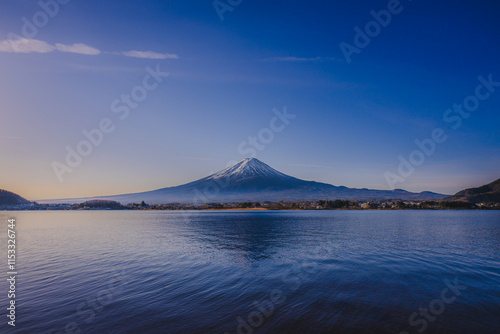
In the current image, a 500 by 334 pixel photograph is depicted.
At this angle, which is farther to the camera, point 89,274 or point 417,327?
point 89,274

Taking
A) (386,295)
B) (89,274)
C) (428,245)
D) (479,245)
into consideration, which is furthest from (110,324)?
(479,245)

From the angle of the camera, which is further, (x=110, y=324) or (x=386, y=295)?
(x=386, y=295)

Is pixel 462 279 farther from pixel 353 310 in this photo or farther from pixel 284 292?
pixel 284 292

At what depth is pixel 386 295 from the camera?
536 inches

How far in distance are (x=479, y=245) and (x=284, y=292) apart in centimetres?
2999

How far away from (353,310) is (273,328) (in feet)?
13.7

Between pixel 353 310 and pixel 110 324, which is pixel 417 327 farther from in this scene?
pixel 110 324

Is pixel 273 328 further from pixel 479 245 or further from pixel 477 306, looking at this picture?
pixel 479 245

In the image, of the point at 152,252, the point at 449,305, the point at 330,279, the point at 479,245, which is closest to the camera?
the point at 449,305

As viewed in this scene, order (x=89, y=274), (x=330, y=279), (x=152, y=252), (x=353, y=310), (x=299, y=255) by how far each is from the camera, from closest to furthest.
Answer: (x=353, y=310)
(x=330, y=279)
(x=89, y=274)
(x=299, y=255)
(x=152, y=252)

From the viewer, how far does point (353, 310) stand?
11641 mm

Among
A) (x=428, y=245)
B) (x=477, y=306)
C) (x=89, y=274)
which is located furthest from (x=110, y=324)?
(x=428, y=245)

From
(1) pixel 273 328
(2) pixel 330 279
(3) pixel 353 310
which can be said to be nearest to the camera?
(1) pixel 273 328

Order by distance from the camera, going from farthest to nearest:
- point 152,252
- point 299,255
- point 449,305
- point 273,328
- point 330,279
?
point 152,252
point 299,255
point 330,279
point 449,305
point 273,328
